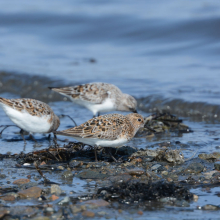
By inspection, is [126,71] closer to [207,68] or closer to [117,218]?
[207,68]

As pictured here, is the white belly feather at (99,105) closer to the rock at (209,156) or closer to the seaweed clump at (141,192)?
the rock at (209,156)

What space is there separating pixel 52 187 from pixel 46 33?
15201 mm

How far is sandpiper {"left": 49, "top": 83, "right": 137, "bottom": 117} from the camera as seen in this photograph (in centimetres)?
879

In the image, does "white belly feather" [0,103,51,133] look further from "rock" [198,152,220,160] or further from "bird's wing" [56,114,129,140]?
"rock" [198,152,220,160]

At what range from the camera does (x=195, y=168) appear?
15.5 ft

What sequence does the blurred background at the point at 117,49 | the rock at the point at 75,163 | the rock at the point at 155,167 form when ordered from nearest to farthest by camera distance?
the rock at the point at 155,167, the rock at the point at 75,163, the blurred background at the point at 117,49

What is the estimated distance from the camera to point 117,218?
3.45 metres

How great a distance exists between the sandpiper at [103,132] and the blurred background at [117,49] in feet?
13.5

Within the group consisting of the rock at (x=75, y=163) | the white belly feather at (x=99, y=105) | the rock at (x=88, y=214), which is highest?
the white belly feather at (x=99, y=105)

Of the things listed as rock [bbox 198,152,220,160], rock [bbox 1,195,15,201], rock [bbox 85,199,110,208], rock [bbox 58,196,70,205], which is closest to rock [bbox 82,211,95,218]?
rock [bbox 85,199,110,208]

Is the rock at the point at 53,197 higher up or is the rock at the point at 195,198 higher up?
the rock at the point at 195,198

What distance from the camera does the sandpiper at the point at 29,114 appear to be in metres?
6.24

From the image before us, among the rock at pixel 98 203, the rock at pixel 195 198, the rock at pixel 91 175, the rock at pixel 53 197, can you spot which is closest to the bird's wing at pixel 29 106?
the rock at pixel 91 175

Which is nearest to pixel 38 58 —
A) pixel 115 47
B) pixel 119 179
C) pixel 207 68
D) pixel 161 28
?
pixel 115 47
